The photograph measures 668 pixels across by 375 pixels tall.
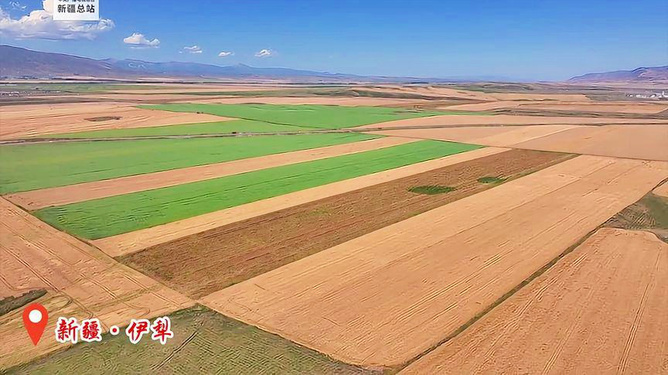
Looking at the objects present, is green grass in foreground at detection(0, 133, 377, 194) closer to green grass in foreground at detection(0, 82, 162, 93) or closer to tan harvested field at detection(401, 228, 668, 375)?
tan harvested field at detection(401, 228, 668, 375)

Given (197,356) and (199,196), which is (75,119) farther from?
(197,356)

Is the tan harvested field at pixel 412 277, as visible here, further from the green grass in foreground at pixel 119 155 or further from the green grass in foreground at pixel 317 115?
the green grass in foreground at pixel 317 115

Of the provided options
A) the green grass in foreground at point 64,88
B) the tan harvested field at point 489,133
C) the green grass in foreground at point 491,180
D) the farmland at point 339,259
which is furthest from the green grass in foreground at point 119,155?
the green grass in foreground at point 64,88

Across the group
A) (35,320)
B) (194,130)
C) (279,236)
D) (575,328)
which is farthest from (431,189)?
(194,130)

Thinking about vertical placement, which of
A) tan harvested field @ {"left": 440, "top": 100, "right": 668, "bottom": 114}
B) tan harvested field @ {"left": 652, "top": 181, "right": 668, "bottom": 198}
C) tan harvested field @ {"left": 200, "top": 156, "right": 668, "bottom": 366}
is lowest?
tan harvested field @ {"left": 200, "top": 156, "right": 668, "bottom": 366}

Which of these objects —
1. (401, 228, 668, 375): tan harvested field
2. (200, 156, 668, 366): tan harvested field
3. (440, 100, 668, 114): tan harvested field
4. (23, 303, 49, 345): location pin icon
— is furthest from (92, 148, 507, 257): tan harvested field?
(440, 100, 668, 114): tan harvested field

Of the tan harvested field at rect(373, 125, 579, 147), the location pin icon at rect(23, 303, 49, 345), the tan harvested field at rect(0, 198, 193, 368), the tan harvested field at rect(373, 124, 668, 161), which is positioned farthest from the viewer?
the tan harvested field at rect(373, 125, 579, 147)
